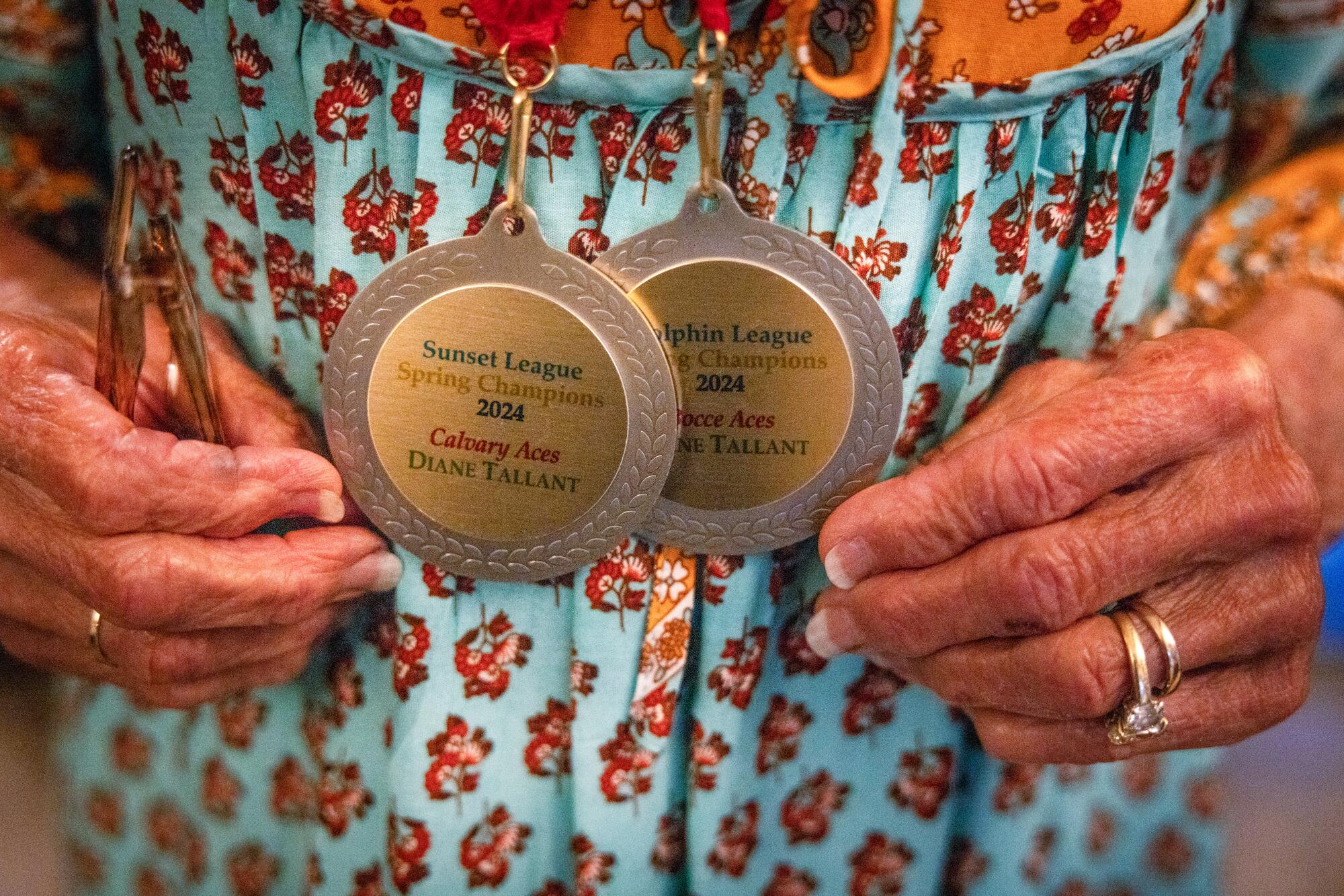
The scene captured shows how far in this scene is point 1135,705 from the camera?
18.8 inches

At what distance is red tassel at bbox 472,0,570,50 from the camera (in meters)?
0.39

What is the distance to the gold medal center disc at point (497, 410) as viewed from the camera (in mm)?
423

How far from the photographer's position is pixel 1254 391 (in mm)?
460

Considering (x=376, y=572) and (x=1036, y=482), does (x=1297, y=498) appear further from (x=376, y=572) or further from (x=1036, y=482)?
(x=376, y=572)

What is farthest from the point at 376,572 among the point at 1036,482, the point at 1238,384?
the point at 1238,384

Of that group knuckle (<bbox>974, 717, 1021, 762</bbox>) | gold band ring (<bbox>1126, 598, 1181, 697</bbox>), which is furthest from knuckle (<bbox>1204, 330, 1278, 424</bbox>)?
knuckle (<bbox>974, 717, 1021, 762</bbox>)

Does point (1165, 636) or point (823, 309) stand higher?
point (823, 309)

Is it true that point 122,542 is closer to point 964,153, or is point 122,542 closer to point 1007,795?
point 964,153

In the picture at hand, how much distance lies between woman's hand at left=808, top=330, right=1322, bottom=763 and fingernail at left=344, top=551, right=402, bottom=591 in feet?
0.78

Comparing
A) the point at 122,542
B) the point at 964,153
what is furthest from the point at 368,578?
the point at 964,153

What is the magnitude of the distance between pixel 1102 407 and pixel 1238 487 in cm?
10

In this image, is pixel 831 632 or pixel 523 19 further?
pixel 831 632

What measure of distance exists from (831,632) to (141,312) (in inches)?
16.2

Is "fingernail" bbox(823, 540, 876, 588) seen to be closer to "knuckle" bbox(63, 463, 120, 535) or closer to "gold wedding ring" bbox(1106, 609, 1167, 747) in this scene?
"gold wedding ring" bbox(1106, 609, 1167, 747)
